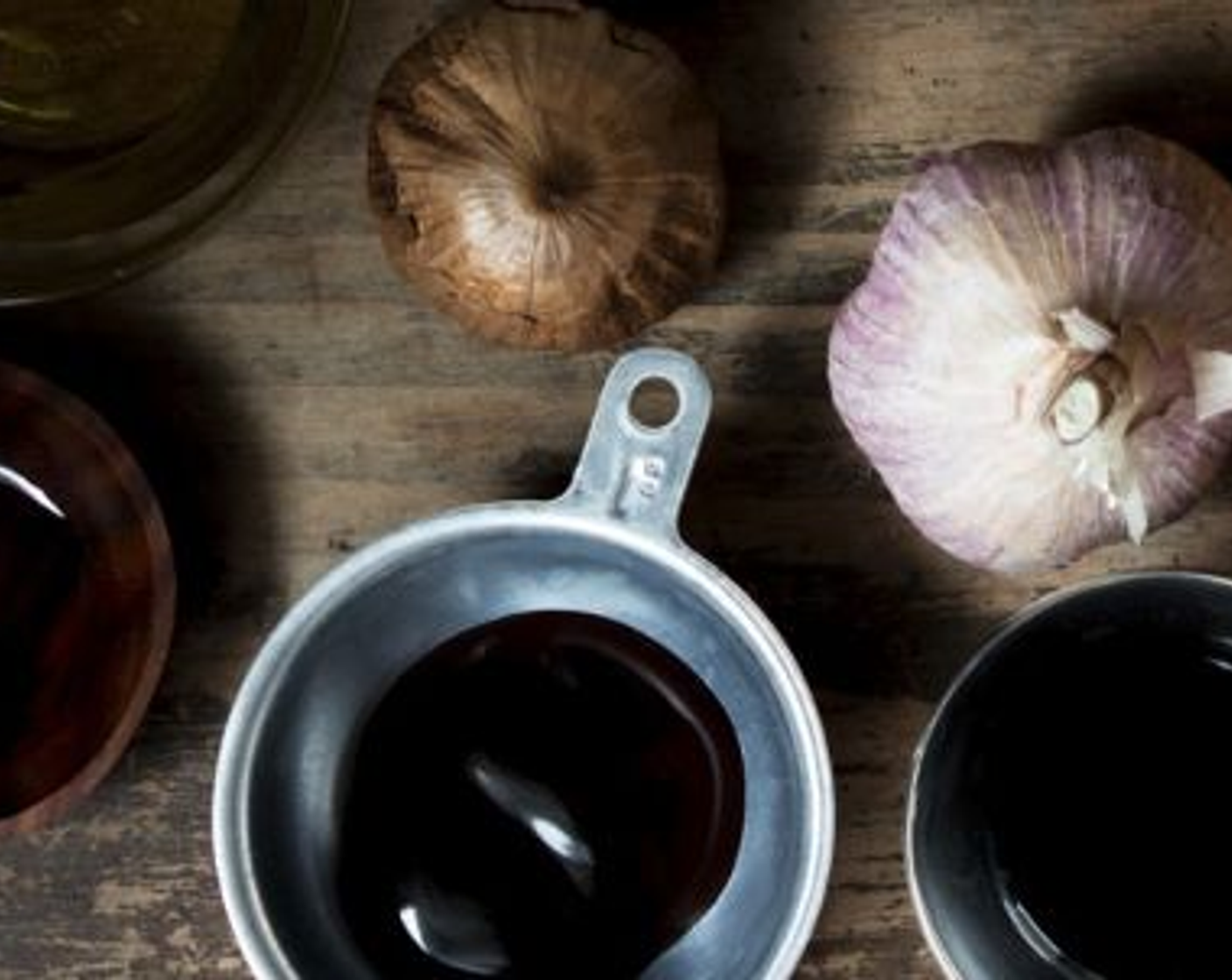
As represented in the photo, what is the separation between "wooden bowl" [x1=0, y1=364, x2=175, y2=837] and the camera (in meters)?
1.01

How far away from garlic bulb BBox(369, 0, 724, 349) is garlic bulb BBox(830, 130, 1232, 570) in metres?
0.09

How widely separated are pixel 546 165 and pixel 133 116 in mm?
202

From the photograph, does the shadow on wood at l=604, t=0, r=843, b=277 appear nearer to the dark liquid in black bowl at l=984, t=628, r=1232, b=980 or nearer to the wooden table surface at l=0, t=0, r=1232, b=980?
the wooden table surface at l=0, t=0, r=1232, b=980

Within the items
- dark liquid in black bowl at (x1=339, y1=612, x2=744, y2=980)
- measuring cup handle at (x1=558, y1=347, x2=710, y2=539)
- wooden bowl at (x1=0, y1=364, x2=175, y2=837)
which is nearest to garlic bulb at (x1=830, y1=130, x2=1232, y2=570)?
measuring cup handle at (x1=558, y1=347, x2=710, y2=539)

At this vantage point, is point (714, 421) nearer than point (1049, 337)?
No

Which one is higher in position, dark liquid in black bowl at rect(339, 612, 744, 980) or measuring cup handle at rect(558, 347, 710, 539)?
measuring cup handle at rect(558, 347, 710, 539)

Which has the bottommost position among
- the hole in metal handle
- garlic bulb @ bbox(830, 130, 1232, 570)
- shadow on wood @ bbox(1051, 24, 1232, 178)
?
the hole in metal handle

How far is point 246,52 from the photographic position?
3.32 ft

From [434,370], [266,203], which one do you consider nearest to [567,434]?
[434,370]

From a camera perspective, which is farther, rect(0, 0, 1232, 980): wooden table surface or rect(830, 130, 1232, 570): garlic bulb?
rect(0, 0, 1232, 980): wooden table surface

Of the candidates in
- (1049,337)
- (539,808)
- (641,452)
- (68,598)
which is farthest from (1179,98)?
(68,598)

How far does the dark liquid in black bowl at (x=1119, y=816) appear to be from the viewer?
39.9 inches

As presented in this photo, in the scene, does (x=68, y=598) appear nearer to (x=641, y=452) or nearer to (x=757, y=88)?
(x=641, y=452)

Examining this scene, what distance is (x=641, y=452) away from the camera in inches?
38.3
